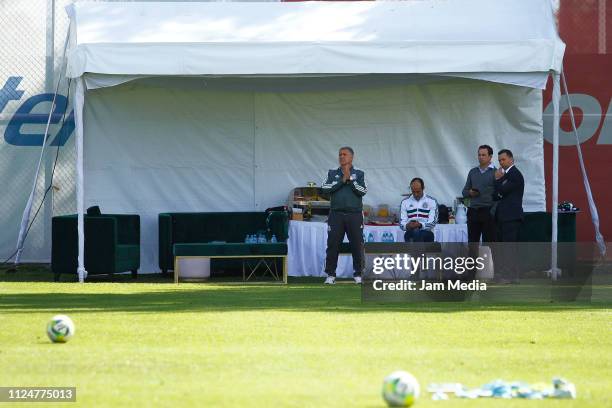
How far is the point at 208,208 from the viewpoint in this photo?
19.4m

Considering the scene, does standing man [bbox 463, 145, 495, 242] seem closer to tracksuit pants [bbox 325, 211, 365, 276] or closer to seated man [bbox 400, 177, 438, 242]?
seated man [bbox 400, 177, 438, 242]

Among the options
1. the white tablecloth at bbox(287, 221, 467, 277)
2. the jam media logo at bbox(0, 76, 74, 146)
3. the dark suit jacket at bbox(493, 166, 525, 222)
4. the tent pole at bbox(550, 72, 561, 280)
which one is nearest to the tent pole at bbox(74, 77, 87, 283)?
the jam media logo at bbox(0, 76, 74, 146)

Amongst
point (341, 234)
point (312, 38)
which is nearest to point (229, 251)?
point (341, 234)

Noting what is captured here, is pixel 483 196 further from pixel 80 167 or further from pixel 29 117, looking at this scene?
pixel 29 117

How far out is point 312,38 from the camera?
17.0 m

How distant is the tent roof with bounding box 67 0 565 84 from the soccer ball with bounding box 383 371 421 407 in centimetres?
1075

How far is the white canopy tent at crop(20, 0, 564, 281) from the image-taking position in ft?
54.6

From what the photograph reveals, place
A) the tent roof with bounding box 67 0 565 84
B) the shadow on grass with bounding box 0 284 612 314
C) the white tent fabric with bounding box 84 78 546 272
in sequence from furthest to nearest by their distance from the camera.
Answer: the white tent fabric with bounding box 84 78 546 272, the tent roof with bounding box 67 0 565 84, the shadow on grass with bounding box 0 284 612 314

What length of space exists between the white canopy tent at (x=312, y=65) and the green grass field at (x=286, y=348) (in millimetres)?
3776

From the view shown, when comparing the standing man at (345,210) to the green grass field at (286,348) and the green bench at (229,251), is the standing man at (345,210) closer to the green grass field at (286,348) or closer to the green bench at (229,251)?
the green bench at (229,251)

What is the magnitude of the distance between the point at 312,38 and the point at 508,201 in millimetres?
3499

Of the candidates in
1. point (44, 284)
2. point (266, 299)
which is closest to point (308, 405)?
point (266, 299)

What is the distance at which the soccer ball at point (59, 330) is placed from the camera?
909cm

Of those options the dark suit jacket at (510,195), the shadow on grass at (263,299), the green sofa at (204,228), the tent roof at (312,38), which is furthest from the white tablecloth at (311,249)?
the tent roof at (312,38)
